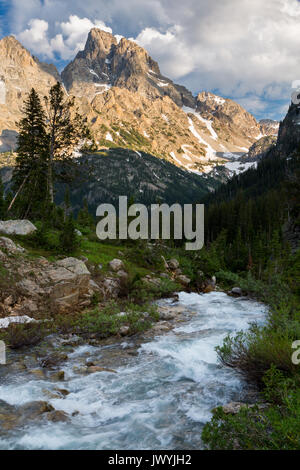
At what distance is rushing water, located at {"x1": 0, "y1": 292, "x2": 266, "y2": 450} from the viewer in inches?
207

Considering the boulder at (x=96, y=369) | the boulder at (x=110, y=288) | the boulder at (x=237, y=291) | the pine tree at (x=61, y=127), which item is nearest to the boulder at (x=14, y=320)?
the boulder at (x=96, y=369)

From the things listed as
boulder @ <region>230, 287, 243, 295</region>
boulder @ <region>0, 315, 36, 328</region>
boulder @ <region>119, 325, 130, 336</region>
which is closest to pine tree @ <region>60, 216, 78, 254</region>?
boulder @ <region>0, 315, 36, 328</region>

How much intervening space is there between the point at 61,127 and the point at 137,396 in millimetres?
24801

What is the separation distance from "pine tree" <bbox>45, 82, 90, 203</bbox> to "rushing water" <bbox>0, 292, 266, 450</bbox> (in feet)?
63.1

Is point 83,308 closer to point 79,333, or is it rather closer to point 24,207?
point 79,333

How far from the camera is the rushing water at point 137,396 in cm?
527

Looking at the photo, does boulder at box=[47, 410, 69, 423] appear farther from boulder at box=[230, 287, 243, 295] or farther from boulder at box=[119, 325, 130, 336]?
boulder at box=[230, 287, 243, 295]

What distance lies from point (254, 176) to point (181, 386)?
181m

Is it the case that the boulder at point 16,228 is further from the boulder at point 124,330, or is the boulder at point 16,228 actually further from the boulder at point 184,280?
the boulder at point 184,280

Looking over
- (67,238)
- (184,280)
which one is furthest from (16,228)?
(184,280)

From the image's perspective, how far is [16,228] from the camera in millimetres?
17203

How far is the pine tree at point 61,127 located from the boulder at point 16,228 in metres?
7.37

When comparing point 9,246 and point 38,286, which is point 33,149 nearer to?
point 9,246

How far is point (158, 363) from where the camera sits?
877 cm
